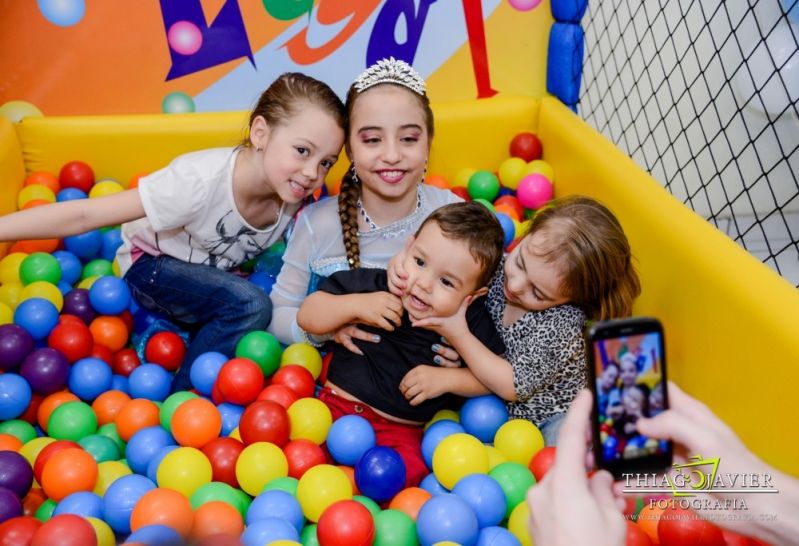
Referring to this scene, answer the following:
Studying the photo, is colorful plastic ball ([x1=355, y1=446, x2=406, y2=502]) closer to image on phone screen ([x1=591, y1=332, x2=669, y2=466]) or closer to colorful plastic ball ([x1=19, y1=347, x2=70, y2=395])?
image on phone screen ([x1=591, y1=332, x2=669, y2=466])

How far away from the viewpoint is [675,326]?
155 centimetres

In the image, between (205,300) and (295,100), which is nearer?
(295,100)

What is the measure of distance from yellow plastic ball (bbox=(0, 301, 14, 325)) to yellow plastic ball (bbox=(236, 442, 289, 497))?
82 centimetres

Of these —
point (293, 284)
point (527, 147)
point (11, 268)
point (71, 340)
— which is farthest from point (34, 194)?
point (527, 147)

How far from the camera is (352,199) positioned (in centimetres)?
179

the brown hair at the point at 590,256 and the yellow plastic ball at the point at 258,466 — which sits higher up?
the brown hair at the point at 590,256

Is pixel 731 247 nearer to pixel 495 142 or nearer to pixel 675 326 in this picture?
pixel 675 326

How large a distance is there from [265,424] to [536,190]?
3.99 ft

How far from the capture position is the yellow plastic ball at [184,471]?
140cm

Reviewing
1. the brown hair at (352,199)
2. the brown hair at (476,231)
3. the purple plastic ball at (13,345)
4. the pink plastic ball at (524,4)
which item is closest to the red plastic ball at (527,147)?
the pink plastic ball at (524,4)

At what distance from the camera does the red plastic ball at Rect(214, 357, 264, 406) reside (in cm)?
165

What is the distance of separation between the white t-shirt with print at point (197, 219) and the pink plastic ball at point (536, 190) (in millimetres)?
761

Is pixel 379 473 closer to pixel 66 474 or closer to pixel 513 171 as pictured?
pixel 66 474

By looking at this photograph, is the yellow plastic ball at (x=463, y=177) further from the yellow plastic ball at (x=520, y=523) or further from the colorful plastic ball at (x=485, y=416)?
the yellow plastic ball at (x=520, y=523)
